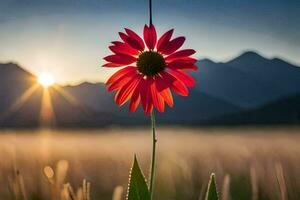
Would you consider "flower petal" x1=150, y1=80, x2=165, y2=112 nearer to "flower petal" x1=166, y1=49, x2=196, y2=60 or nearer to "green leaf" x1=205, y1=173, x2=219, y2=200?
"flower petal" x1=166, y1=49, x2=196, y2=60

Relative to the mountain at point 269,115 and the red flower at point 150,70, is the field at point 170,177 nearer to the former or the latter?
the red flower at point 150,70

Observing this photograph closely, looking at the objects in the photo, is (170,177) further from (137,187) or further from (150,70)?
(137,187)

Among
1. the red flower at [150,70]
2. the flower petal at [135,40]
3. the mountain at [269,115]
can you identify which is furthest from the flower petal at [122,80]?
the mountain at [269,115]

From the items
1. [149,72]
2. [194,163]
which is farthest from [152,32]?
[194,163]

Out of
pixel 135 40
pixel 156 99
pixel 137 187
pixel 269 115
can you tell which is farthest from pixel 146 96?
pixel 269 115

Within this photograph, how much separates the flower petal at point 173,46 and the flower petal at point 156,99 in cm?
9

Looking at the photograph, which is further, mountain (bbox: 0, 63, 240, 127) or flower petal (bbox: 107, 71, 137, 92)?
mountain (bbox: 0, 63, 240, 127)

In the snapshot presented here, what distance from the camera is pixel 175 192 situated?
3.72 m

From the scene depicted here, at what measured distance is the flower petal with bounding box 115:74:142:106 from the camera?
1598mm

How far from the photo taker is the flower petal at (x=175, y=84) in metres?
1.56

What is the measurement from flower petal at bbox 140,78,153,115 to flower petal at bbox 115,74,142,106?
1.1 inches

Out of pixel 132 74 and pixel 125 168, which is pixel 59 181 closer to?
pixel 132 74

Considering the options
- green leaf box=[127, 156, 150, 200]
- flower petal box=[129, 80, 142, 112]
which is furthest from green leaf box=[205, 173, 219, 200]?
flower petal box=[129, 80, 142, 112]

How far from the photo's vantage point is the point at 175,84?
162cm
